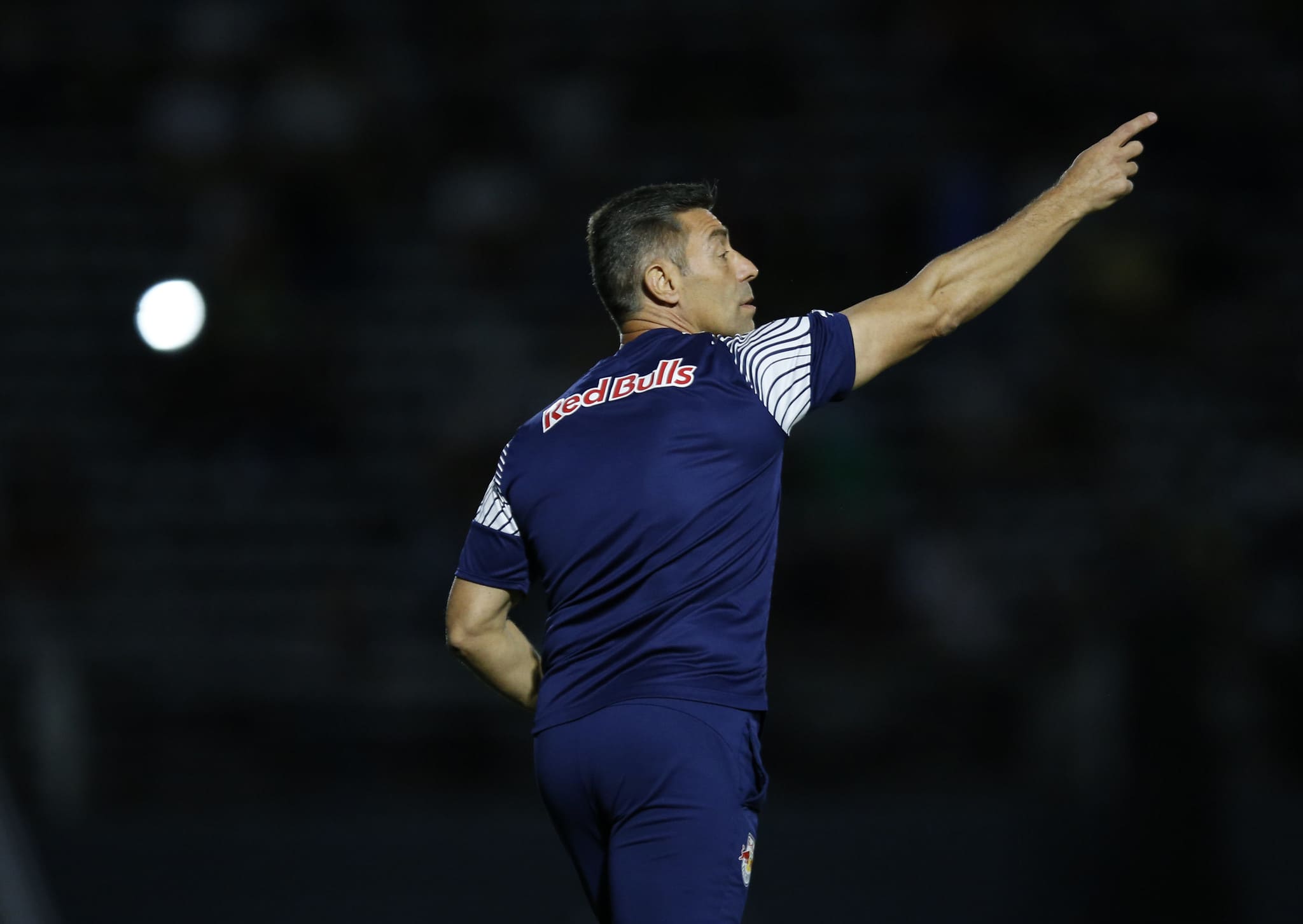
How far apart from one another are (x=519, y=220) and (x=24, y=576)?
162 inches

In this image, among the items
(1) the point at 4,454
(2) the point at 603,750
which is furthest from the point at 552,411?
(1) the point at 4,454

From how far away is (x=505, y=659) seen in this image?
4070mm

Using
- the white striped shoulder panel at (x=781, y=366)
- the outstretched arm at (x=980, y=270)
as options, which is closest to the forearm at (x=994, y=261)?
the outstretched arm at (x=980, y=270)

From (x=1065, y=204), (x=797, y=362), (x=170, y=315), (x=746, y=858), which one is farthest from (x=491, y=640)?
(x=170, y=315)

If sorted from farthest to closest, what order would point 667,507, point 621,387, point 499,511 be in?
point 499,511 < point 621,387 < point 667,507

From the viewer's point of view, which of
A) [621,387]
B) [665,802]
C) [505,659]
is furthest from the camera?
[505,659]

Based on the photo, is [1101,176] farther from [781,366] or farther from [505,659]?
[505,659]

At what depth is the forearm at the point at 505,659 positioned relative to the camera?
4.04m

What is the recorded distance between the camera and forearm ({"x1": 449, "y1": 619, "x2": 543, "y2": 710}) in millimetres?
4039

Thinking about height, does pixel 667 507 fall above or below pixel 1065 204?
below

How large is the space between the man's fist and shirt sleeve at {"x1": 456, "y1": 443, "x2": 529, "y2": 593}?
5.02 ft

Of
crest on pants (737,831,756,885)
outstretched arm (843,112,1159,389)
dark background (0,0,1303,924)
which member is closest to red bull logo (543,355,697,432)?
outstretched arm (843,112,1159,389)

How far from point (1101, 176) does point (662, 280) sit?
44.0 inches

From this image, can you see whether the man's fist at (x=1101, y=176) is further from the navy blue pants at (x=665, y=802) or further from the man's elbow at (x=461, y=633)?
the man's elbow at (x=461, y=633)
